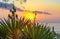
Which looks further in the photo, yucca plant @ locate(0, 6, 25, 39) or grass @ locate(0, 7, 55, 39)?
yucca plant @ locate(0, 6, 25, 39)

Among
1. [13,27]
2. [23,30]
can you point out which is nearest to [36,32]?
[23,30]

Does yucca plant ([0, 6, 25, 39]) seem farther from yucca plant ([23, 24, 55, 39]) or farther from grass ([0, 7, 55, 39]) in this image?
yucca plant ([23, 24, 55, 39])

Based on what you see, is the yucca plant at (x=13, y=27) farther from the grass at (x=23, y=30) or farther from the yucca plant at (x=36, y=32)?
the yucca plant at (x=36, y=32)

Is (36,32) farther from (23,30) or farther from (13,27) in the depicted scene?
(13,27)

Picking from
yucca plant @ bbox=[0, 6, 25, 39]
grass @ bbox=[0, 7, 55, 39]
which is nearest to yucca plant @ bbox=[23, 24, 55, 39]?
grass @ bbox=[0, 7, 55, 39]

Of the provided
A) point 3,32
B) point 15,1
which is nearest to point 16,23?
point 3,32

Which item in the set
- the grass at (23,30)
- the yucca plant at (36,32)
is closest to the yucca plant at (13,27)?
the grass at (23,30)

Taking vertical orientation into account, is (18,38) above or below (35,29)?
below

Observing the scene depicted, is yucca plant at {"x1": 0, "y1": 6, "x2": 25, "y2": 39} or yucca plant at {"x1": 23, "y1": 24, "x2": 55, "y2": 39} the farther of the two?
yucca plant at {"x1": 0, "y1": 6, "x2": 25, "y2": 39}

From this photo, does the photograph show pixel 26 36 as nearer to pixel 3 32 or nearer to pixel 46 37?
pixel 46 37

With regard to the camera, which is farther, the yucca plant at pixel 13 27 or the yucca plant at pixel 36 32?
the yucca plant at pixel 13 27

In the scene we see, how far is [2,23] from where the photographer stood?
216 inches

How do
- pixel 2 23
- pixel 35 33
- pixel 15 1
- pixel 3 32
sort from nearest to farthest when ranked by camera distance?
pixel 35 33 → pixel 2 23 → pixel 3 32 → pixel 15 1

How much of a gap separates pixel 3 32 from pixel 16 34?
0.52m
